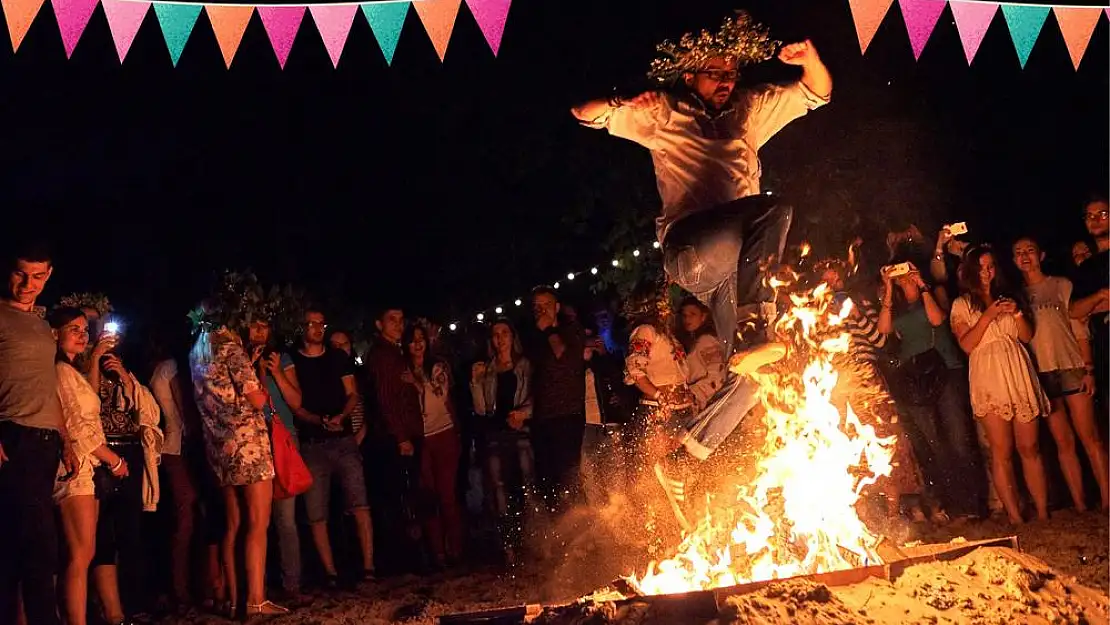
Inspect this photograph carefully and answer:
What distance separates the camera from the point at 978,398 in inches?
306

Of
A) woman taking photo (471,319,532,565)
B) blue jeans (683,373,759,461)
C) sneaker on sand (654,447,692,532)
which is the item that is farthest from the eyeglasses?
woman taking photo (471,319,532,565)

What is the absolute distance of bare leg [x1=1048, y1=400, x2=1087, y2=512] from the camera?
25.2ft

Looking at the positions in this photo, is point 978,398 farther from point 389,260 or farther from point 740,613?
point 389,260

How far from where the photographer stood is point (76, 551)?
5.96 meters

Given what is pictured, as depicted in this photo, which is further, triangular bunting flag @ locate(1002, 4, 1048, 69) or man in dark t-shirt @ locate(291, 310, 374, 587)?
man in dark t-shirt @ locate(291, 310, 374, 587)

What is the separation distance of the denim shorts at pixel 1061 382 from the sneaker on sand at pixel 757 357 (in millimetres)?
3497

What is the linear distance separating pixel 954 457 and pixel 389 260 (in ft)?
35.6

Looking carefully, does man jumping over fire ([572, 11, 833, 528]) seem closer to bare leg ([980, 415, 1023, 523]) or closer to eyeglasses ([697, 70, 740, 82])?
eyeglasses ([697, 70, 740, 82])

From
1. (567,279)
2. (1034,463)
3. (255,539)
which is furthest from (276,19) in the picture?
(567,279)

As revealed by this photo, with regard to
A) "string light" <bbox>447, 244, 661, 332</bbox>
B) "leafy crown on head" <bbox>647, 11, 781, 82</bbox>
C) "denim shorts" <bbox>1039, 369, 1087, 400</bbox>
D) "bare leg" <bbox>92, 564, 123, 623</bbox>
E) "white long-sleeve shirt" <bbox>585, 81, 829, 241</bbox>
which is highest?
"string light" <bbox>447, 244, 661, 332</bbox>

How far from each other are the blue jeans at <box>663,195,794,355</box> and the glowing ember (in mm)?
319

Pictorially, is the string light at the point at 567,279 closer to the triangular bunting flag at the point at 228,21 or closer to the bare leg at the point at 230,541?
the triangular bunting flag at the point at 228,21

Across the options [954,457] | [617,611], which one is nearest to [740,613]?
[617,611]

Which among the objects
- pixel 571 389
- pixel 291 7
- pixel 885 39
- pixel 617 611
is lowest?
pixel 617 611
